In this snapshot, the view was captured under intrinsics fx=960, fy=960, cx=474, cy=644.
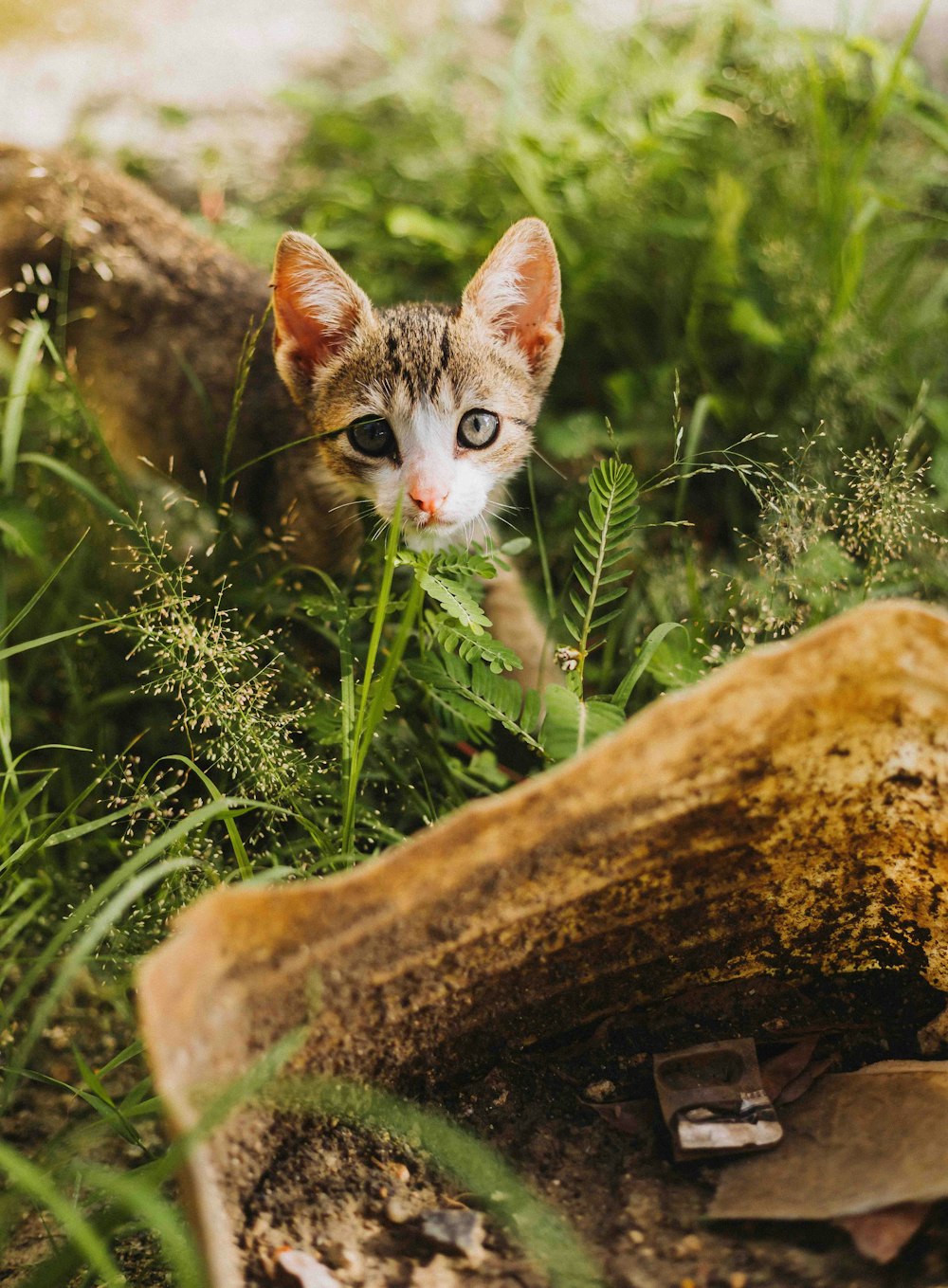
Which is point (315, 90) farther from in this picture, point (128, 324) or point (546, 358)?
point (546, 358)

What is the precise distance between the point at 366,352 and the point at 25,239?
1.41 metres

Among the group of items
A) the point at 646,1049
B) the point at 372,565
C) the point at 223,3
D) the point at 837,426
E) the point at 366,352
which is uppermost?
the point at 223,3

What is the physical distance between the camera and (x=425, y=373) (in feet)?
7.41

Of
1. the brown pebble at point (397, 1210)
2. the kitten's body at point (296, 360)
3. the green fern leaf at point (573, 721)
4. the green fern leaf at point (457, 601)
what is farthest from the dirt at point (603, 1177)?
the kitten's body at point (296, 360)

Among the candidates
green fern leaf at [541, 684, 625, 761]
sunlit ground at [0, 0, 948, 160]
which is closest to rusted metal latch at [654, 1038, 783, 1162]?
green fern leaf at [541, 684, 625, 761]

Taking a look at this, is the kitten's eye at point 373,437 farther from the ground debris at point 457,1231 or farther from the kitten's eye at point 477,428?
the ground debris at point 457,1231

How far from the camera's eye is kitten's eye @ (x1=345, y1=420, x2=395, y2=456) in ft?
7.41

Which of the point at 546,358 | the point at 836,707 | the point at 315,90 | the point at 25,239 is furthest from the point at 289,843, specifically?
the point at 315,90

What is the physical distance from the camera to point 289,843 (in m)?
1.87

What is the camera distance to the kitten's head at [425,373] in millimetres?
2168

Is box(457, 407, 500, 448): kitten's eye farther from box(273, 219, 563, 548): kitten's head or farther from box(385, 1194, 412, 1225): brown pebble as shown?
box(385, 1194, 412, 1225): brown pebble

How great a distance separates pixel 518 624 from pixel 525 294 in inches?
35.4

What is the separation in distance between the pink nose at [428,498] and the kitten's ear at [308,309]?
53 cm

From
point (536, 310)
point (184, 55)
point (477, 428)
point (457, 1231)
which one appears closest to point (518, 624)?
point (477, 428)
